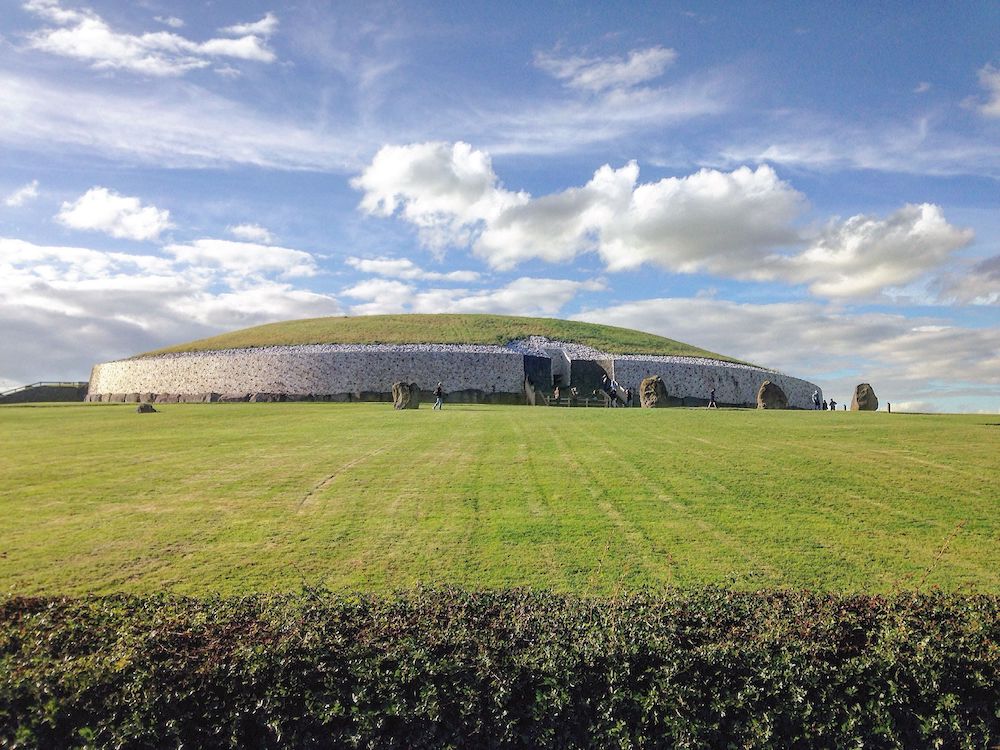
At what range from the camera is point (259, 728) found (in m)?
5.23

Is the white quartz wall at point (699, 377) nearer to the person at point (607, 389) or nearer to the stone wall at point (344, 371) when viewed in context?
the person at point (607, 389)

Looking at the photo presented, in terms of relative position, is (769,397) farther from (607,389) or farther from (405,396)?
(405,396)

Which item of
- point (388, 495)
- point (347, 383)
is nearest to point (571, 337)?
point (347, 383)

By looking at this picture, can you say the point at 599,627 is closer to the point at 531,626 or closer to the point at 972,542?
the point at 531,626

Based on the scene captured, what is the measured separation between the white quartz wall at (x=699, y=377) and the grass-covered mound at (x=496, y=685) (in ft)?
175

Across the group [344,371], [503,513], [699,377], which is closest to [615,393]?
[699,377]

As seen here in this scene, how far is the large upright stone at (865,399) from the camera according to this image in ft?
138

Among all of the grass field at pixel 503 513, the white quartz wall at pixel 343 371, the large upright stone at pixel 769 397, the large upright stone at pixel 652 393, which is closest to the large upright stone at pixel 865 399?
the large upright stone at pixel 769 397

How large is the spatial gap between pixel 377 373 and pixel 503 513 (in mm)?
47240

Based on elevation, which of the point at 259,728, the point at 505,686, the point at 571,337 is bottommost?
the point at 259,728

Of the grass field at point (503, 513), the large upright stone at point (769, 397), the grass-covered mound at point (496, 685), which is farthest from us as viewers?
the large upright stone at point (769, 397)

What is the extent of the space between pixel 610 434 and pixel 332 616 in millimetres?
15312

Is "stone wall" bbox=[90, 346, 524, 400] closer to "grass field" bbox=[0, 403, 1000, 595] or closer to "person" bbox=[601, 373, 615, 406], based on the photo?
"person" bbox=[601, 373, 615, 406]

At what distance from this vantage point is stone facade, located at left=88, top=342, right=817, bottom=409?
2237 inches
